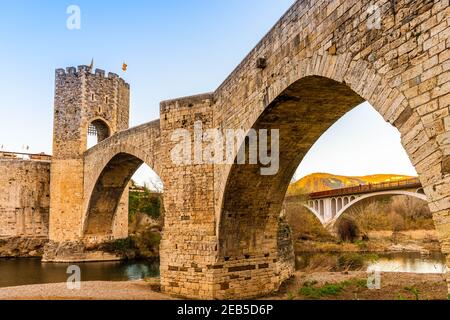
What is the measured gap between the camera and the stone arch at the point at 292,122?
4.73m

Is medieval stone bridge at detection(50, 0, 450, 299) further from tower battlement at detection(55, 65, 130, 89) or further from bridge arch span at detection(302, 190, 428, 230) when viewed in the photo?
bridge arch span at detection(302, 190, 428, 230)

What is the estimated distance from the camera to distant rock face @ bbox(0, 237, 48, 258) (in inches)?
870

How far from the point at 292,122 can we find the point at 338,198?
19.3 metres

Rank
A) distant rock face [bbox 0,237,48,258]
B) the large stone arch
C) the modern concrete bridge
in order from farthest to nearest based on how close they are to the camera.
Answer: the modern concrete bridge → distant rock face [bbox 0,237,48,258] → the large stone arch

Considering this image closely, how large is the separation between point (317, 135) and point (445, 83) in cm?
560

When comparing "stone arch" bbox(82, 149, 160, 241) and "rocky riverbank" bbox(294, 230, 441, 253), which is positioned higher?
"stone arch" bbox(82, 149, 160, 241)

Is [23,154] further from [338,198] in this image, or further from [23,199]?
[338,198]

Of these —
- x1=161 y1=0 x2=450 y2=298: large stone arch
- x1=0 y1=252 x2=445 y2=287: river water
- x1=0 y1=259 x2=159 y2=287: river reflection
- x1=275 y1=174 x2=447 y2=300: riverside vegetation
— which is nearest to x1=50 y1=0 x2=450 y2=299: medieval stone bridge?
x1=161 y1=0 x2=450 y2=298: large stone arch

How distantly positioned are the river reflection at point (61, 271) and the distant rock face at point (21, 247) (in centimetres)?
119

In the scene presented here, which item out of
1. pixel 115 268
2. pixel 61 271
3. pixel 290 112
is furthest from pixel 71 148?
pixel 290 112

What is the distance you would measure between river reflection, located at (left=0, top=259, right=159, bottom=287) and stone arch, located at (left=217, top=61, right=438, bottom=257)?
6813 mm

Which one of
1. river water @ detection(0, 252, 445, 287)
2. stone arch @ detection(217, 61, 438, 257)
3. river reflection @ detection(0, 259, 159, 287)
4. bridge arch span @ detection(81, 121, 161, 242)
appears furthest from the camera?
bridge arch span @ detection(81, 121, 161, 242)
